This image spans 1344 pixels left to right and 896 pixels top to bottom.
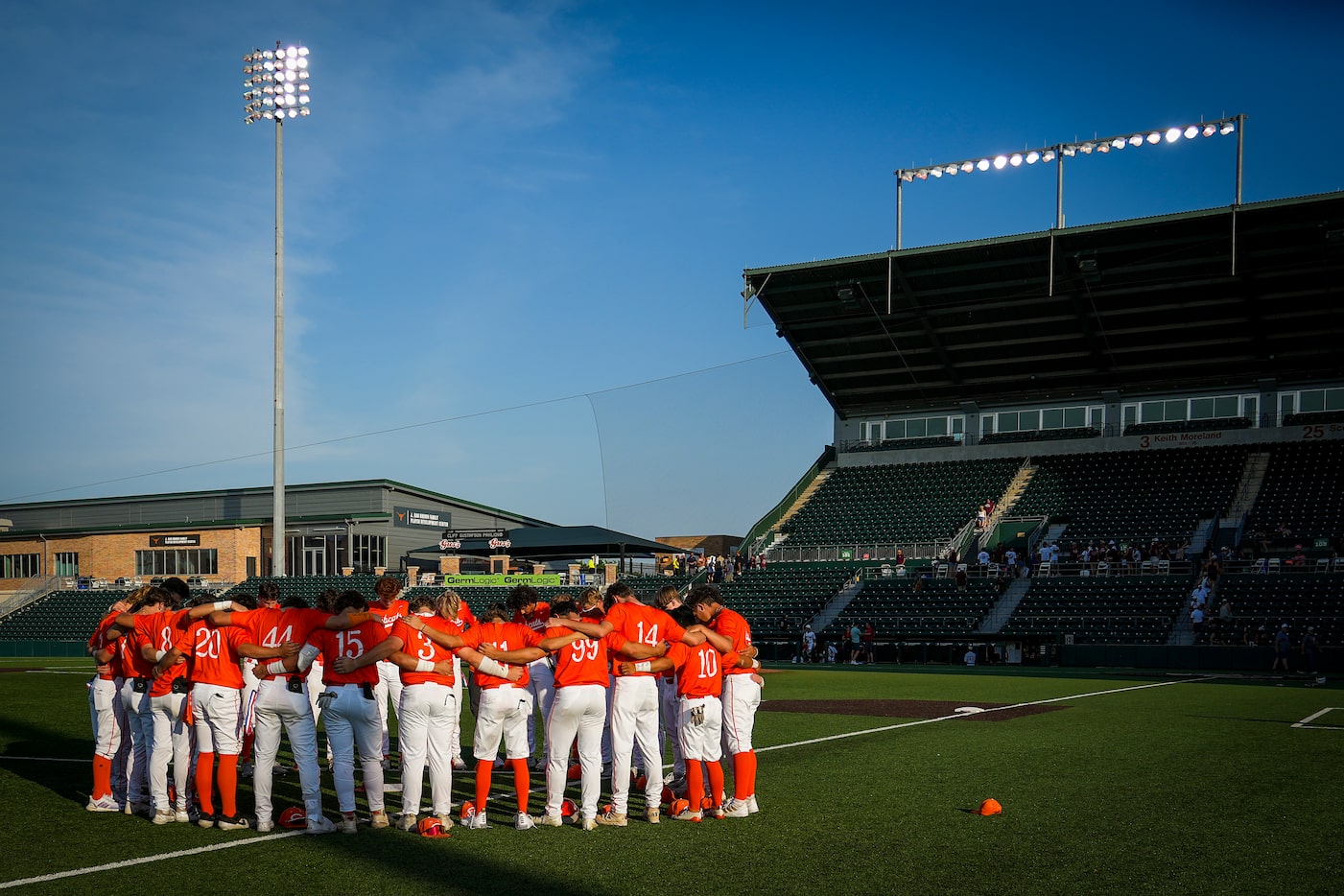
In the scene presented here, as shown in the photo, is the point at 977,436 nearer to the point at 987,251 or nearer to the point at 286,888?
the point at 987,251

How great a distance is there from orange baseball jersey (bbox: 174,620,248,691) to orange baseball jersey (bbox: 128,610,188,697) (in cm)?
16

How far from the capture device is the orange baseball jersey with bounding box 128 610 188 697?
896 cm

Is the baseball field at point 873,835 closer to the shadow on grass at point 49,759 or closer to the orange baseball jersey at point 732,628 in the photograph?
the shadow on grass at point 49,759

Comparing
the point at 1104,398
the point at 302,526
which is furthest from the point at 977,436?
the point at 302,526

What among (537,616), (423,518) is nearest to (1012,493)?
(423,518)

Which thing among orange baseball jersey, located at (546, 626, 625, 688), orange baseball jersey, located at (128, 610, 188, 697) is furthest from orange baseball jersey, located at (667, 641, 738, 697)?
orange baseball jersey, located at (128, 610, 188, 697)

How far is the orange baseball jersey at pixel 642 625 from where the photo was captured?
872 centimetres

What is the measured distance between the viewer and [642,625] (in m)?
8.73

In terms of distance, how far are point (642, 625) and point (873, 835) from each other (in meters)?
2.34

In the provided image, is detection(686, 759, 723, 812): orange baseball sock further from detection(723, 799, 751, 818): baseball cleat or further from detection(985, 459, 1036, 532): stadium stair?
detection(985, 459, 1036, 532): stadium stair

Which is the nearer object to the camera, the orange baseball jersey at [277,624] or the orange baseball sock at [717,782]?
the orange baseball jersey at [277,624]

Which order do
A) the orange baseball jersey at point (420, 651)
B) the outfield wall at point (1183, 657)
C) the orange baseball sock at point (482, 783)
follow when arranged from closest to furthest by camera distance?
the orange baseball jersey at point (420, 651)
the orange baseball sock at point (482, 783)
the outfield wall at point (1183, 657)

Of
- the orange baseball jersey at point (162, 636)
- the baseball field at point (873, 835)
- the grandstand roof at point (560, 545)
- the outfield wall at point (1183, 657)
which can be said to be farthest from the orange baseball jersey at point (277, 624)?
the grandstand roof at point (560, 545)

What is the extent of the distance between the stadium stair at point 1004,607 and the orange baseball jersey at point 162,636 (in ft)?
90.2
